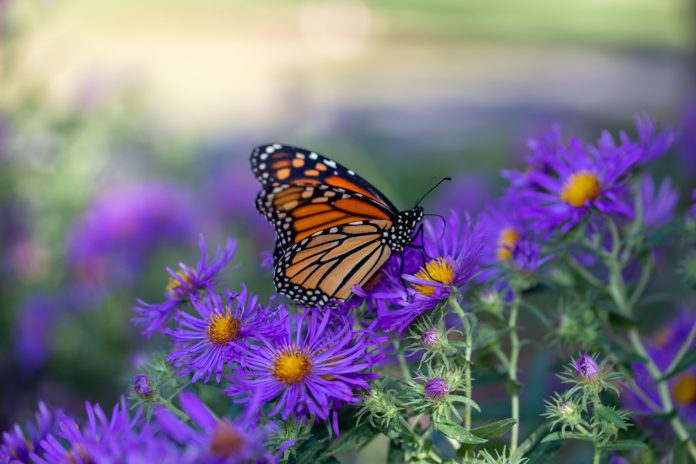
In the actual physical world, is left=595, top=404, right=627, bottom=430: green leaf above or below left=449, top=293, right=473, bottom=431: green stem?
below

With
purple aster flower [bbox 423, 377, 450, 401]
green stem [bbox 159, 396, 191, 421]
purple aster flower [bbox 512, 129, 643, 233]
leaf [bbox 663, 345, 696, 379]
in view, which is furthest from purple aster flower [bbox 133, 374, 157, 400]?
leaf [bbox 663, 345, 696, 379]

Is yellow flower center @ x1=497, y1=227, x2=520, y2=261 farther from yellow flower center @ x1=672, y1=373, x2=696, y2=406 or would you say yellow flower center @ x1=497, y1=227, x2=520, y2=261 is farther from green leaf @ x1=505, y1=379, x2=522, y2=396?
yellow flower center @ x1=672, y1=373, x2=696, y2=406

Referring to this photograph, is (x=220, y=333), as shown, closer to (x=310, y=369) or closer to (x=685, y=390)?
(x=310, y=369)

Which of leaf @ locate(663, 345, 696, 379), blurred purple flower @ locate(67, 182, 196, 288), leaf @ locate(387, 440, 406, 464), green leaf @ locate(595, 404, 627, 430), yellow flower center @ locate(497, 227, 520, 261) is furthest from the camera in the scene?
blurred purple flower @ locate(67, 182, 196, 288)

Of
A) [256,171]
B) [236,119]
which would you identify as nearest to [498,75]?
[236,119]

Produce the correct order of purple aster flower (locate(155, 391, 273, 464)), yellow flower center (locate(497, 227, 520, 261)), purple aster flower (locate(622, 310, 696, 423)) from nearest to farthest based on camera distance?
purple aster flower (locate(155, 391, 273, 464)), yellow flower center (locate(497, 227, 520, 261)), purple aster flower (locate(622, 310, 696, 423))

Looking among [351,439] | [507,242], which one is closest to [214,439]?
[351,439]

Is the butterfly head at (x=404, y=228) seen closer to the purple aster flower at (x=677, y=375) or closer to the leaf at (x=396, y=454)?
the leaf at (x=396, y=454)
